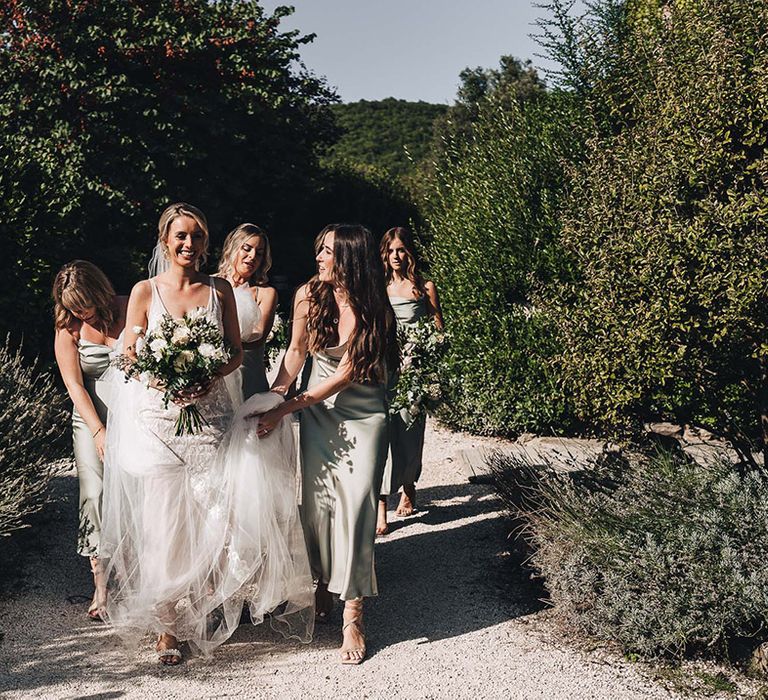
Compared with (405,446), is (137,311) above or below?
above

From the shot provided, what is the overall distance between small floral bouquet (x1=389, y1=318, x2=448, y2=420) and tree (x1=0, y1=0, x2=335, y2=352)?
6.76 m

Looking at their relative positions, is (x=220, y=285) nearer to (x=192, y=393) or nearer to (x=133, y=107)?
(x=192, y=393)

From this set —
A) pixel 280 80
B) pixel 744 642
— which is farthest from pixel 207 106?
pixel 744 642

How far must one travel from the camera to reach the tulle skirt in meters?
4.55

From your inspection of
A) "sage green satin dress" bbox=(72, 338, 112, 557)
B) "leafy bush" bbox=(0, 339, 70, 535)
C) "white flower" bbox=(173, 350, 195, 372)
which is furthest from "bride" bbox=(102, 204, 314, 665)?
"leafy bush" bbox=(0, 339, 70, 535)

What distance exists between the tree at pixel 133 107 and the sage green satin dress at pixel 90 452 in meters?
5.88

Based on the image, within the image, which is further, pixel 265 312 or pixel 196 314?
pixel 265 312

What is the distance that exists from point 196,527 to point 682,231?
337cm

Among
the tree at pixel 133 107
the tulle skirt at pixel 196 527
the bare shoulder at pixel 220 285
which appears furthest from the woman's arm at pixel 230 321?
the tree at pixel 133 107

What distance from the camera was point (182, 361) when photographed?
4.28m

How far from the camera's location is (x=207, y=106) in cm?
1538

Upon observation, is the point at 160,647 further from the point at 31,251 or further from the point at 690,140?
the point at 31,251

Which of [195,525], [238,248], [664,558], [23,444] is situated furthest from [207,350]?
[23,444]

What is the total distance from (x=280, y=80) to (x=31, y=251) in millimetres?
9465
